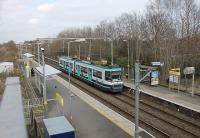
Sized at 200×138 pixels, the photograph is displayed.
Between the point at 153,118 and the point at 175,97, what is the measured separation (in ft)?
20.3

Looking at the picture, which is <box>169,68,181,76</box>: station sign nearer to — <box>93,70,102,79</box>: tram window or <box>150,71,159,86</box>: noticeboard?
<box>150,71,159,86</box>: noticeboard

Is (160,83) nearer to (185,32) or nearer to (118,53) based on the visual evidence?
(185,32)

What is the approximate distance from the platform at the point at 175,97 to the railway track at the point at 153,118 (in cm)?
164

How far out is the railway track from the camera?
21.1 m

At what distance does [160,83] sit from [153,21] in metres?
14.9

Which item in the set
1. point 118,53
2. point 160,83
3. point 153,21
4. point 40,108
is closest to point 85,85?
point 160,83

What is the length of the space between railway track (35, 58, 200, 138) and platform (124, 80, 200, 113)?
5.39 ft

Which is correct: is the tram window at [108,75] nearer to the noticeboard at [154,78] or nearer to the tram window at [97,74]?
the tram window at [97,74]

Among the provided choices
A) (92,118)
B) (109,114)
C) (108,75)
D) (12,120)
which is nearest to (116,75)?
(108,75)

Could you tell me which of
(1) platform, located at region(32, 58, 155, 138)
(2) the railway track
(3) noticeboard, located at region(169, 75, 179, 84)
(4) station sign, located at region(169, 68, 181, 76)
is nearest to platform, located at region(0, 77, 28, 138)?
(1) platform, located at region(32, 58, 155, 138)

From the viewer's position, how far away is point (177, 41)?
46812mm

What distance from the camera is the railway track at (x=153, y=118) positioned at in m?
21.1

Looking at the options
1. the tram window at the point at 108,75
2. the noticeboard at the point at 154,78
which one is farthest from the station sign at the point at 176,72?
the tram window at the point at 108,75

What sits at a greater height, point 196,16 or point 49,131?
point 196,16
